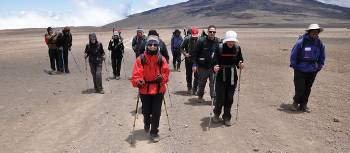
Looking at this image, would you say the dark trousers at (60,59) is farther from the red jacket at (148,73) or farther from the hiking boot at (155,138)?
the red jacket at (148,73)

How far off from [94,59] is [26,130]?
4.70 metres

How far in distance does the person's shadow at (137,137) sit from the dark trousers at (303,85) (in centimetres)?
414

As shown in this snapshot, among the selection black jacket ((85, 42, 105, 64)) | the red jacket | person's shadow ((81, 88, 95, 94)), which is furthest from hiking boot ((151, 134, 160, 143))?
person's shadow ((81, 88, 95, 94))

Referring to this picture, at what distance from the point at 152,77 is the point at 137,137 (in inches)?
51.8

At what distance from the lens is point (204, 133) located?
882 centimetres

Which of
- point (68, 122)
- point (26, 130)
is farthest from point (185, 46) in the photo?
point (26, 130)

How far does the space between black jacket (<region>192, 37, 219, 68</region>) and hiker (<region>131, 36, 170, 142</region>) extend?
10.9 ft

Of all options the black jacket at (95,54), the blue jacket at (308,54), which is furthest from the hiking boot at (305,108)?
the black jacket at (95,54)

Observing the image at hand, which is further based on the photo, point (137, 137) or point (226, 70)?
point (226, 70)

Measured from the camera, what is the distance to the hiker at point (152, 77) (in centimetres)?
781

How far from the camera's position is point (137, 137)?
855 cm

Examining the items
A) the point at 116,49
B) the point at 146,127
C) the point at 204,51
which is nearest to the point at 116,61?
the point at 116,49

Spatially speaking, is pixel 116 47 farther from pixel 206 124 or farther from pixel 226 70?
pixel 226 70

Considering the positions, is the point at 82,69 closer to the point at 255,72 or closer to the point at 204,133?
the point at 255,72
